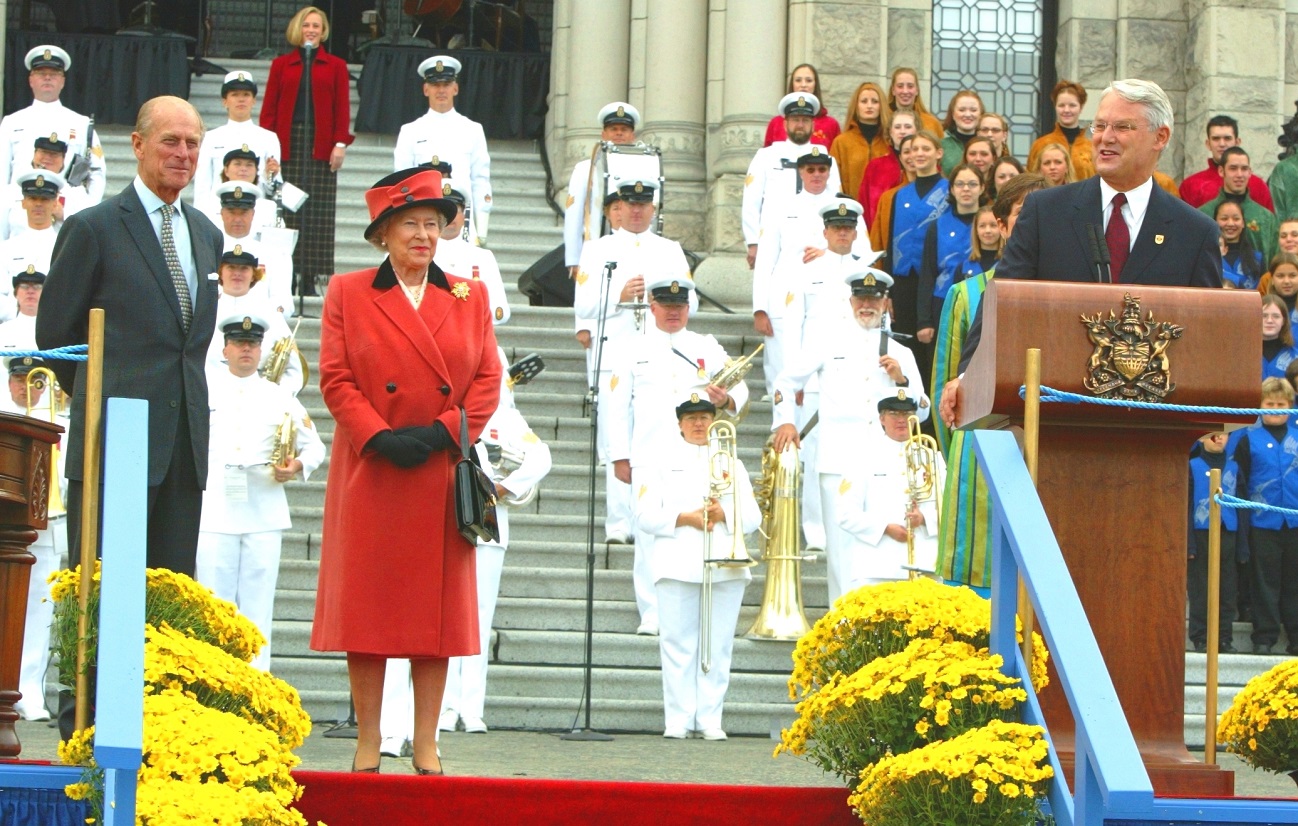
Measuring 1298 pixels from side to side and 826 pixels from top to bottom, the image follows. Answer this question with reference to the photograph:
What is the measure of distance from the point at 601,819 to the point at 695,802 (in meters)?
0.25

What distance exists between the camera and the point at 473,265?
12625mm

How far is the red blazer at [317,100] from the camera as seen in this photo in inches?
663

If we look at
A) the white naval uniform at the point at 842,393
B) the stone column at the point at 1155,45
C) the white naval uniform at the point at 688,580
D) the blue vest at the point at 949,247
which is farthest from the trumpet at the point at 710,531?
the stone column at the point at 1155,45

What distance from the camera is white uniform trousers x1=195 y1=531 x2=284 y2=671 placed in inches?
408

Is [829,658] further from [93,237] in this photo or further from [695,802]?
[93,237]

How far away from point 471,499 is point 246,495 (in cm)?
418

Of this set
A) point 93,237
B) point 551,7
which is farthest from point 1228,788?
point 551,7

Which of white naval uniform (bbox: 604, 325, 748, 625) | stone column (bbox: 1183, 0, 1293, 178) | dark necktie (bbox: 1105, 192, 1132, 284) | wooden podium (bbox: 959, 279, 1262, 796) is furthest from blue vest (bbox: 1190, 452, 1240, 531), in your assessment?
wooden podium (bbox: 959, 279, 1262, 796)

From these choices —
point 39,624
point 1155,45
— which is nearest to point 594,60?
point 1155,45

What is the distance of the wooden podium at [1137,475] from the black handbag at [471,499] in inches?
68.0

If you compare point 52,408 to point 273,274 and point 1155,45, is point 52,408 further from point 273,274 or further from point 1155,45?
point 1155,45

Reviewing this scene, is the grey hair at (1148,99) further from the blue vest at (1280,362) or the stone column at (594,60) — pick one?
the stone column at (594,60)

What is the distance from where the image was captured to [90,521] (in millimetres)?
5191

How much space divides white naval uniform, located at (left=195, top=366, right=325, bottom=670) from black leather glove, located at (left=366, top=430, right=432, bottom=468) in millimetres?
3796
